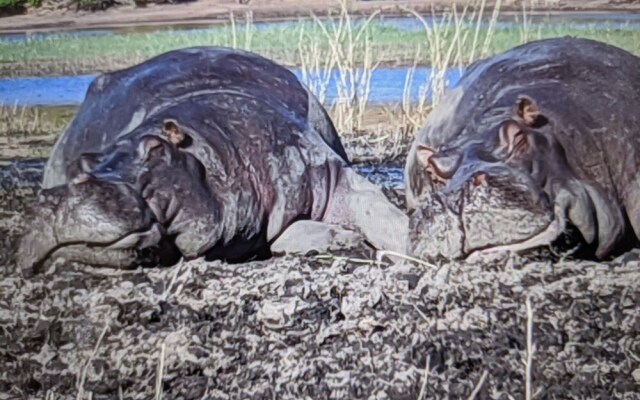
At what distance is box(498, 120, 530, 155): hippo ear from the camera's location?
3.05m

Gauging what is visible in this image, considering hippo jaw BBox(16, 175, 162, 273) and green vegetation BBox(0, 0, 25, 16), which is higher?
green vegetation BBox(0, 0, 25, 16)

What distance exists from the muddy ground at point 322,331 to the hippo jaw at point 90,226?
40 mm

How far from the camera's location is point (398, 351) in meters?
2.48

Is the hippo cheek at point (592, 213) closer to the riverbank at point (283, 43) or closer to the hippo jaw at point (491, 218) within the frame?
the hippo jaw at point (491, 218)

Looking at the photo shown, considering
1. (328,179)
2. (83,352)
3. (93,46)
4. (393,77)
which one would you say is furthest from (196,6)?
(83,352)

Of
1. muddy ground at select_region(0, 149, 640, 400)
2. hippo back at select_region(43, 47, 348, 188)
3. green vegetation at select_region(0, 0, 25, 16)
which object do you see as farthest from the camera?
green vegetation at select_region(0, 0, 25, 16)

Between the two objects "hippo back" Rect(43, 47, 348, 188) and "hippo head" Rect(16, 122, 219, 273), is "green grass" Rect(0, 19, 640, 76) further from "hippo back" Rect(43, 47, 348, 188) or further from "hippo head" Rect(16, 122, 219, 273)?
"hippo head" Rect(16, 122, 219, 273)

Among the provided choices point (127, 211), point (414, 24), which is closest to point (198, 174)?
point (127, 211)

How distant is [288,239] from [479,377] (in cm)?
114

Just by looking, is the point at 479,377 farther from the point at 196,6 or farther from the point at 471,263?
the point at 196,6

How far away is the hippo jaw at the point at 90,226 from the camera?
115 inches

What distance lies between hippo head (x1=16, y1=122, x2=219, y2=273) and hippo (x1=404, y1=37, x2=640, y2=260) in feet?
1.77

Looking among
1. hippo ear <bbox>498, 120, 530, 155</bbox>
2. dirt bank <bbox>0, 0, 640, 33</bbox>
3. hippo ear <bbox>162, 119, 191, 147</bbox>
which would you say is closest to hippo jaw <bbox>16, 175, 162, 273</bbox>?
hippo ear <bbox>162, 119, 191, 147</bbox>

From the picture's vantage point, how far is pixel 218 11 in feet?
18.0
